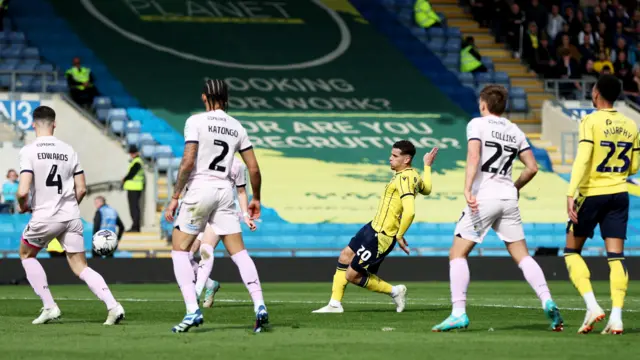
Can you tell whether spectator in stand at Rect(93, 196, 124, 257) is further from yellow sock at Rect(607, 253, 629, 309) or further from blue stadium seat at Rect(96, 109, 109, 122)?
yellow sock at Rect(607, 253, 629, 309)

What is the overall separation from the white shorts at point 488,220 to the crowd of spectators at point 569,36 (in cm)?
2337

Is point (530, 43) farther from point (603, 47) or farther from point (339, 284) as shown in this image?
point (339, 284)

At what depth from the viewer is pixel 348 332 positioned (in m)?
10.1

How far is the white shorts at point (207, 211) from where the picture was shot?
392 inches

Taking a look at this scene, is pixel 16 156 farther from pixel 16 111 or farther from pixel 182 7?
pixel 182 7

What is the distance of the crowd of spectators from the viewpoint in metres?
33.7

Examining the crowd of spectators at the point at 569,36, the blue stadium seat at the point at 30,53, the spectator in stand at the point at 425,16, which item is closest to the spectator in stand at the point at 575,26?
the crowd of spectators at the point at 569,36

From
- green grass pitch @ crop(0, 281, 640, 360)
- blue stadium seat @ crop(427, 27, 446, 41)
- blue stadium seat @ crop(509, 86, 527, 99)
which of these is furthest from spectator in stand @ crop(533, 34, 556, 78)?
green grass pitch @ crop(0, 281, 640, 360)

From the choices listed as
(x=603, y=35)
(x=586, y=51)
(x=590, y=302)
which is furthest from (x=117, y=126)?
(x=590, y=302)

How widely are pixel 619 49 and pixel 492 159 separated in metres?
25.8

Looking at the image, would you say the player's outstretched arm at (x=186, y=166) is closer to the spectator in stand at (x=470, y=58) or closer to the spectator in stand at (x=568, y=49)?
the spectator in stand at (x=470, y=58)

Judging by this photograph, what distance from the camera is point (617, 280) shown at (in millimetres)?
9883

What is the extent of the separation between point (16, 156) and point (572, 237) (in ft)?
60.2

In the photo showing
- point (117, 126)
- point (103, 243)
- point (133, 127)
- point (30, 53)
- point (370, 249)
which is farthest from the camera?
point (30, 53)
